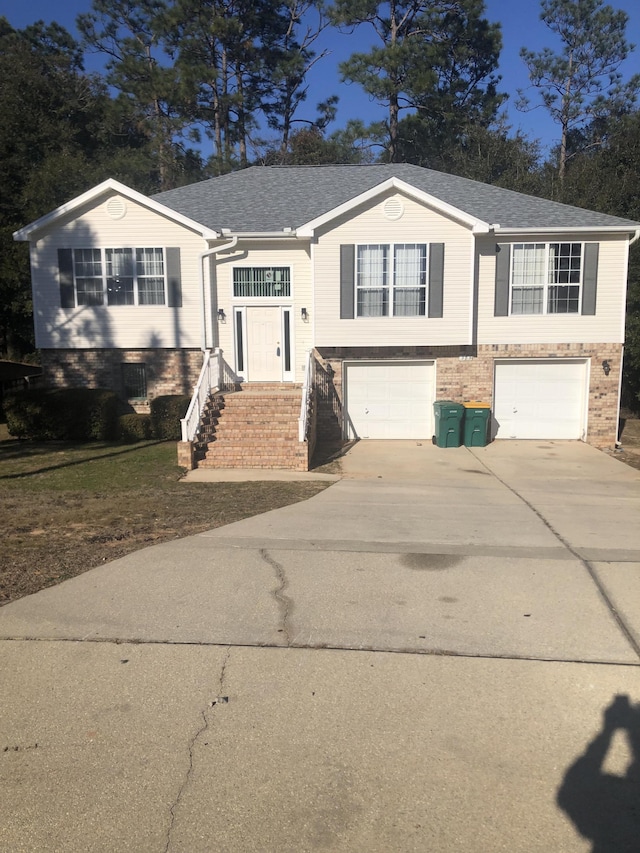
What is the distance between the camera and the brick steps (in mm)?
13297

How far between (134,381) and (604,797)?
15.9m

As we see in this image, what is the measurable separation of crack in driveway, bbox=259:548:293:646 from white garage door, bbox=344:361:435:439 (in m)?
10.2

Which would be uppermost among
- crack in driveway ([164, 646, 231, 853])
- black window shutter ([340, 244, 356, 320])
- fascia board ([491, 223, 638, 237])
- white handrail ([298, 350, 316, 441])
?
fascia board ([491, 223, 638, 237])

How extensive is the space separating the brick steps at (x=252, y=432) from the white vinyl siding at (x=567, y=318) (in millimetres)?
5297

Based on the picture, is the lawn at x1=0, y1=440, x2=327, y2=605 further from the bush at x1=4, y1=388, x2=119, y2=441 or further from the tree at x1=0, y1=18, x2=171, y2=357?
the tree at x1=0, y1=18, x2=171, y2=357

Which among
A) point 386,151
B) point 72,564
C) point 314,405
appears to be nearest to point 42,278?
point 314,405

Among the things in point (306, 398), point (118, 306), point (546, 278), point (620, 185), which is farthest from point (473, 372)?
point (620, 185)

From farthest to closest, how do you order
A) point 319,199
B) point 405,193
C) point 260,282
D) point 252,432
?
point 319,199 → point 260,282 → point 405,193 → point 252,432

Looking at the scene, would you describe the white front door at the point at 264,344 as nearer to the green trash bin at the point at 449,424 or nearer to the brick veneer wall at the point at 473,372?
the brick veneer wall at the point at 473,372

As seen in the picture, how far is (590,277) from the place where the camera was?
53.8 feet

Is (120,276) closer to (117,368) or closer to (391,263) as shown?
(117,368)

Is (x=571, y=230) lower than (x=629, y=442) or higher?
higher

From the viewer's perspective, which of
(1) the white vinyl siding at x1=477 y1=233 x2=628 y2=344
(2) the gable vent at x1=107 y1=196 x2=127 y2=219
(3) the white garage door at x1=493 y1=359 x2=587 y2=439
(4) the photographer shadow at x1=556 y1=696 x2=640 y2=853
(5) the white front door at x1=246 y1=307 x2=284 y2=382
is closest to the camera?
(4) the photographer shadow at x1=556 y1=696 x2=640 y2=853

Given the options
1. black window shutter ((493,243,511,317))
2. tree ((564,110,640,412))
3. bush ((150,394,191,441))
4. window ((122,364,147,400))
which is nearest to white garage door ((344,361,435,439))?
black window shutter ((493,243,511,317))
